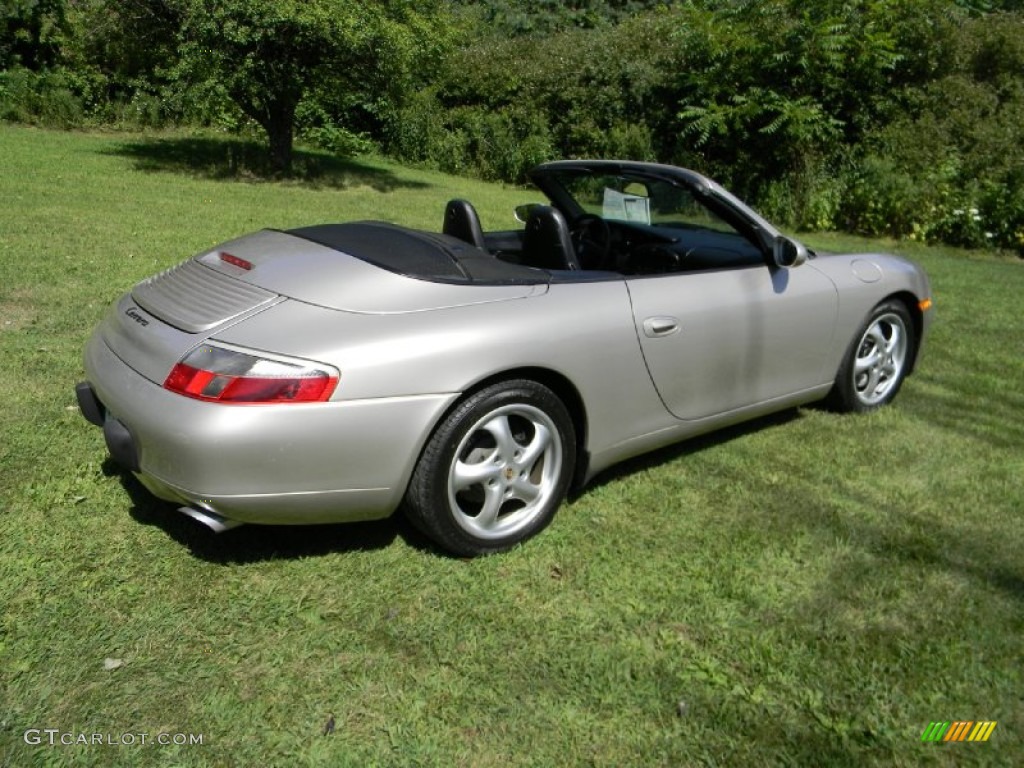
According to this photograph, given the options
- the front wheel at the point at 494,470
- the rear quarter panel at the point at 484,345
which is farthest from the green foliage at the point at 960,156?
the front wheel at the point at 494,470

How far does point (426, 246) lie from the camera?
3.29 meters

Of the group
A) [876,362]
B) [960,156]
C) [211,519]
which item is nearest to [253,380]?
[211,519]

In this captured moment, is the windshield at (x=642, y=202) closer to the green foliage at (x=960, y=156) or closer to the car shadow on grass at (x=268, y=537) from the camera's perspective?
the car shadow on grass at (x=268, y=537)

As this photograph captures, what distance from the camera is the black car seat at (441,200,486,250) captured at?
3881 millimetres

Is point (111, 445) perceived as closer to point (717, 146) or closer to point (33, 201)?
point (33, 201)

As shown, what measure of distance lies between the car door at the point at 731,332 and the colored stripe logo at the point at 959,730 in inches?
59.2

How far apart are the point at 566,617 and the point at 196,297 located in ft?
5.43

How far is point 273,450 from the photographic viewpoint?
253 centimetres

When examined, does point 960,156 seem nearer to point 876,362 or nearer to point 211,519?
point 876,362

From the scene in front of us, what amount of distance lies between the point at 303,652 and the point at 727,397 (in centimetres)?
208

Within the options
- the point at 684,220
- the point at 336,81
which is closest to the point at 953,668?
the point at 684,220

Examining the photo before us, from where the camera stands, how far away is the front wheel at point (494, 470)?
2809 mm

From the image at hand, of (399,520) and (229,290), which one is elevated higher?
(229,290)

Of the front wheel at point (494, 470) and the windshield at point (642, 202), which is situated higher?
the windshield at point (642, 202)
